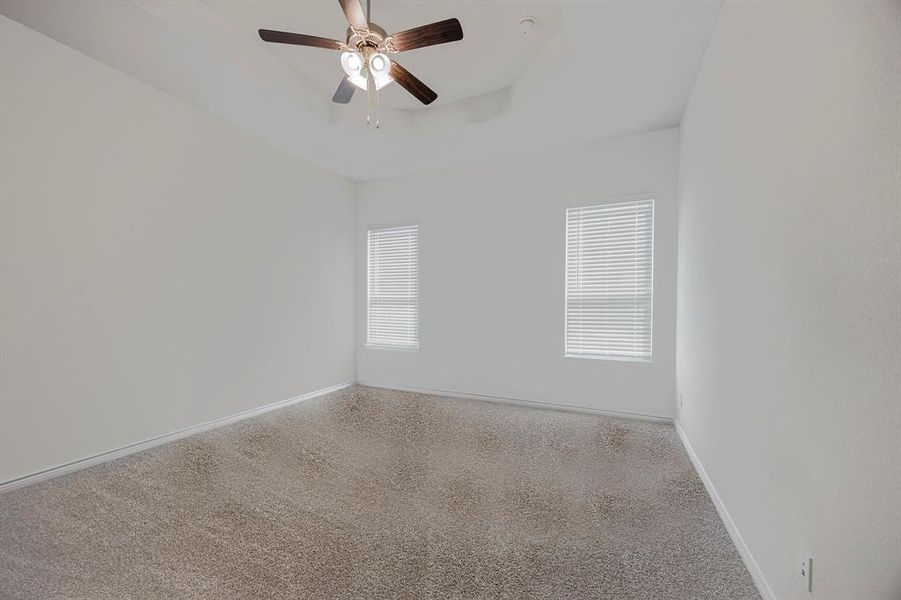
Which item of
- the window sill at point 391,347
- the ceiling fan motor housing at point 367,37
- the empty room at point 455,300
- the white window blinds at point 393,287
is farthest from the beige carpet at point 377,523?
the ceiling fan motor housing at point 367,37

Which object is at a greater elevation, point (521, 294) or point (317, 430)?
point (521, 294)

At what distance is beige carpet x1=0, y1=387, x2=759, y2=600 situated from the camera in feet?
4.98

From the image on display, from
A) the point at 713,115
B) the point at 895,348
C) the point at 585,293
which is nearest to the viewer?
the point at 895,348

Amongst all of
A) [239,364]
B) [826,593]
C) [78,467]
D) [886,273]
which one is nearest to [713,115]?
[886,273]

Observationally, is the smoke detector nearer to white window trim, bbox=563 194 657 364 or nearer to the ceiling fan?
the ceiling fan

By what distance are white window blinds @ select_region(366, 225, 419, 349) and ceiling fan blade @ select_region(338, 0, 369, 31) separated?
2731 mm

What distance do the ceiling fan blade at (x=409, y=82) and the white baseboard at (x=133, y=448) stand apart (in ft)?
10.5

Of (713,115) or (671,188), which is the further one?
(671,188)

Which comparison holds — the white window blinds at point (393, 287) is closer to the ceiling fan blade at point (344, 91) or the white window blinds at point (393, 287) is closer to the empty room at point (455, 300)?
the empty room at point (455, 300)

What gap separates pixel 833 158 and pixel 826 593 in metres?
1.20

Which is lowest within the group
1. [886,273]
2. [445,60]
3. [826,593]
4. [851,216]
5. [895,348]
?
[826,593]

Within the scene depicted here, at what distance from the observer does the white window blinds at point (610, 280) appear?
361cm

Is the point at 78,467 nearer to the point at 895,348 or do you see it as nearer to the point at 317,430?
the point at 317,430

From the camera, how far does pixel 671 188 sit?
3459 millimetres
